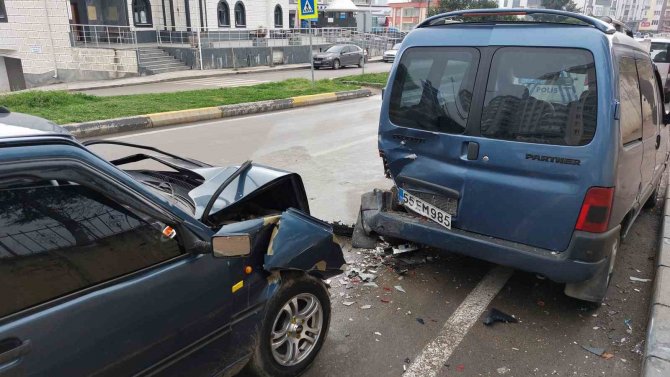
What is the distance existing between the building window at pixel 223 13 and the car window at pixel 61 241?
32.7 metres

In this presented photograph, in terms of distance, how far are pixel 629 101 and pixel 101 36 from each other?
28.4 meters

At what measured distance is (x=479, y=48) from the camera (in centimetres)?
363

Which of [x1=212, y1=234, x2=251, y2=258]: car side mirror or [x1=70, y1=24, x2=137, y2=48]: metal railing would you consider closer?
[x1=212, y1=234, x2=251, y2=258]: car side mirror

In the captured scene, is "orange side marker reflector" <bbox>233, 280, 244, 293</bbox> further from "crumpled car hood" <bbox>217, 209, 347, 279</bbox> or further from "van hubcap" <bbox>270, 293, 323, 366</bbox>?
"van hubcap" <bbox>270, 293, 323, 366</bbox>

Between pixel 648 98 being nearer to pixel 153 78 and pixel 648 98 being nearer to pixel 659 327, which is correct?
pixel 659 327

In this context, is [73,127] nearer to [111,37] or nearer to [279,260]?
[279,260]

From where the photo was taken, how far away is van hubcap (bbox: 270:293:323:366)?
279 cm

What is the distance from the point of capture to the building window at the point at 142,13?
28.7 meters

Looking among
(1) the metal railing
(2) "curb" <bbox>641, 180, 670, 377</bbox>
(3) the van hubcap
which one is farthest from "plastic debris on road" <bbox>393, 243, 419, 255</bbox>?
(1) the metal railing

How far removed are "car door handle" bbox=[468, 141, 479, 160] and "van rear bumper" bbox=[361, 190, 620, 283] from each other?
57 cm

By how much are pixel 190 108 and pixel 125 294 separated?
1051cm

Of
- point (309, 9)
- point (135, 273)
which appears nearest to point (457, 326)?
point (135, 273)

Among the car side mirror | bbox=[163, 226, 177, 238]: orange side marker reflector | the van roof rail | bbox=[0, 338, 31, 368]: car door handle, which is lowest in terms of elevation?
bbox=[0, 338, 31, 368]: car door handle

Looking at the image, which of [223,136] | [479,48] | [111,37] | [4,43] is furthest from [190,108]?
[111,37]
